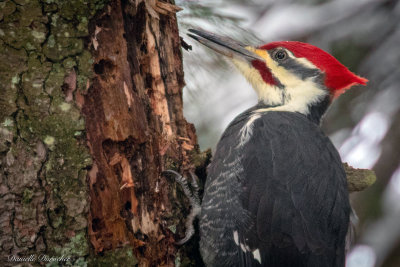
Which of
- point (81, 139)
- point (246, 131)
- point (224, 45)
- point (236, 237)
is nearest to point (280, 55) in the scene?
point (224, 45)

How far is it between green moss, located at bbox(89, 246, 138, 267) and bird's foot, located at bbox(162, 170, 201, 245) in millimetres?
299

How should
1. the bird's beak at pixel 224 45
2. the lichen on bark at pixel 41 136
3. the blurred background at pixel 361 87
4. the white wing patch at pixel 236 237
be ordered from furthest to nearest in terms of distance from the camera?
the blurred background at pixel 361 87
the bird's beak at pixel 224 45
the white wing patch at pixel 236 237
the lichen on bark at pixel 41 136

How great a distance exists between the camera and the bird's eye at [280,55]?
2.71m

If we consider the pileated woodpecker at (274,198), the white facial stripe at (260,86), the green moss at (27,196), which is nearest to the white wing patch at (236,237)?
the pileated woodpecker at (274,198)

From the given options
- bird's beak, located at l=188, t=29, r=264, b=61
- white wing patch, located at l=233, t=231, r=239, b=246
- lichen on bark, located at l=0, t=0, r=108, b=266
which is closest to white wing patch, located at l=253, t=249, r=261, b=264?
white wing patch, located at l=233, t=231, r=239, b=246

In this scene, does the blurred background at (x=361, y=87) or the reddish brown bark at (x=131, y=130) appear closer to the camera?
the reddish brown bark at (x=131, y=130)

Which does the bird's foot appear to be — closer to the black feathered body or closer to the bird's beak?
the black feathered body

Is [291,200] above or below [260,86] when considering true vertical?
A: below

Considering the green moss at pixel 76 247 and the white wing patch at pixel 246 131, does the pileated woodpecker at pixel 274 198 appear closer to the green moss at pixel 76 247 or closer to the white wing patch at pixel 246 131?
the white wing patch at pixel 246 131

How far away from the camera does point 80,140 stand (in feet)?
5.54

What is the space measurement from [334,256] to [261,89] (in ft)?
3.73

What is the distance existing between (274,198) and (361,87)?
4.82 ft

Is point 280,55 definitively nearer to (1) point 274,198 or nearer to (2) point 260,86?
(2) point 260,86

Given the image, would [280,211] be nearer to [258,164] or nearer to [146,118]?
[258,164]
